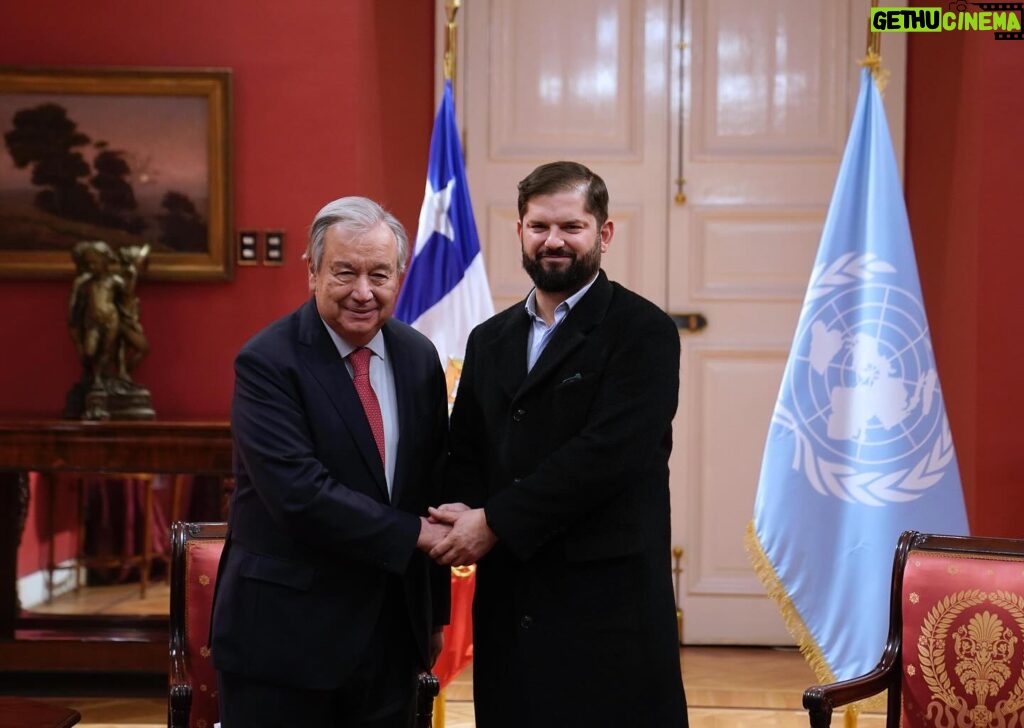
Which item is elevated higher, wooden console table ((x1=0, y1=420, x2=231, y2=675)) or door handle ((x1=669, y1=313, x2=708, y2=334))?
door handle ((x1=669, y1=313, x2=708, y2=334))

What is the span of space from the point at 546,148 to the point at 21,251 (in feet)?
6.81

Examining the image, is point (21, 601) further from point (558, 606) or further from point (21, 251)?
point (558, 606)

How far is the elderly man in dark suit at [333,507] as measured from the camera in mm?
2100

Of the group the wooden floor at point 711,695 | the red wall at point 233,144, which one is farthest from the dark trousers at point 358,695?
the red wall at point 233,144

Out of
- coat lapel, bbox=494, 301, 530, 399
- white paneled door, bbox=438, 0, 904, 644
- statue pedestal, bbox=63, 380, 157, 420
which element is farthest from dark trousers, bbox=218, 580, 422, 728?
white paneled door, bbox=438, 0, 904, 644

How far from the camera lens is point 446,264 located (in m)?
4.18

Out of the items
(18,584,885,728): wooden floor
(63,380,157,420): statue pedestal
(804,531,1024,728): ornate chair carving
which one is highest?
(63,380,157,420): statue pedestal

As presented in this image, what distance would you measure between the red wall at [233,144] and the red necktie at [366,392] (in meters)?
2.37

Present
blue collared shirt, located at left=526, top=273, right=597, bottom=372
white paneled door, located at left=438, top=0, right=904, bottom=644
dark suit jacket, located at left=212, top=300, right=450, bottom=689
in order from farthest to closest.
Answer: white paneled door, located at left=438, top=0, right=904, bottom=644
blue collared shirt, located at left=526, top=273, right=597, bottom=372
dark suit jacket, located at left=212, top=300, right=450, bottom=689

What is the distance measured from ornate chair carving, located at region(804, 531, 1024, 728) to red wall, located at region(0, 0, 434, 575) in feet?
8.61

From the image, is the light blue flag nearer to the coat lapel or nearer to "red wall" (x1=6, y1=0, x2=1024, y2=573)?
"red wall" (x1=6, y1=0, x2=1024, y2=573)

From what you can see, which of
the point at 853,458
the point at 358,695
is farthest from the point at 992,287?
the point at 358,695

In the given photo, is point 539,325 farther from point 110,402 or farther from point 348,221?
point 110,402

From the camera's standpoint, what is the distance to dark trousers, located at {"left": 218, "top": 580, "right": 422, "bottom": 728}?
6.97 feet
